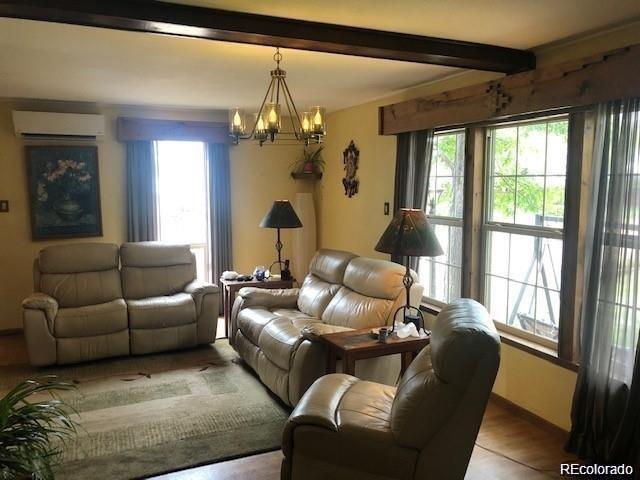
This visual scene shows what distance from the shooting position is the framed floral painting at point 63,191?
17.0 feet

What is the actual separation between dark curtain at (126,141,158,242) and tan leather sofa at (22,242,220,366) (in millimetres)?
609

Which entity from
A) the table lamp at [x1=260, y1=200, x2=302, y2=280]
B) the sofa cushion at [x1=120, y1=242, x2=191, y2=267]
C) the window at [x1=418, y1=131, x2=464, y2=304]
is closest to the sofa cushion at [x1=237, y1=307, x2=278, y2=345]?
the table lamp at [x1=260, y1=200, x2=302, y2=280]

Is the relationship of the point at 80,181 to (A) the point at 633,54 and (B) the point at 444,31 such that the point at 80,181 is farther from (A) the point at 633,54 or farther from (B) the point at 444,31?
(A) the point at 633,54

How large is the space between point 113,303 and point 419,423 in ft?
10.9

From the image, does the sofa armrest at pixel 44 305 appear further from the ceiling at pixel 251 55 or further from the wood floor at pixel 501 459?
the wood floor at pixel 501 459

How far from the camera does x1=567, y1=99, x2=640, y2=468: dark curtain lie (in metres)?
2.58

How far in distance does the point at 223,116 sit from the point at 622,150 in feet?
14.2

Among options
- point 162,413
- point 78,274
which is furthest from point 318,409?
point 78,274

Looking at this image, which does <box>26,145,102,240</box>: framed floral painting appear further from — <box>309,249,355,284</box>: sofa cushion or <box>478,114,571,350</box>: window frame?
<box>478,114,571,350</box>: window frame

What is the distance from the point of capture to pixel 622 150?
8.55ft

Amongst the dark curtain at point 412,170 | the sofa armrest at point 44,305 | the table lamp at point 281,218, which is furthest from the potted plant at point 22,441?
the dark curtain at point 412,170

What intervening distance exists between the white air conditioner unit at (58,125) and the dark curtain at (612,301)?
460 centimetres

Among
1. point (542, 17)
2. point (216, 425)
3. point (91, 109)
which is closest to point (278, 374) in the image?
point (216, 425)

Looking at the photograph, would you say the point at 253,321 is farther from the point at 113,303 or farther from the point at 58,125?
the point at 58,125
